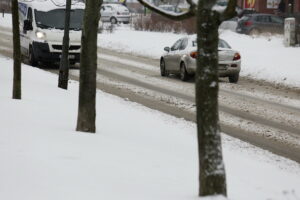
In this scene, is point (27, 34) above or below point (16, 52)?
below

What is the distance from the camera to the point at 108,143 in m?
9.49

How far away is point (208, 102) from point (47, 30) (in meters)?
17.8

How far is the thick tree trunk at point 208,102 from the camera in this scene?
20.6 ft

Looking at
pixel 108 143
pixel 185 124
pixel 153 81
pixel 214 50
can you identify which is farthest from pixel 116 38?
pixel 214 50

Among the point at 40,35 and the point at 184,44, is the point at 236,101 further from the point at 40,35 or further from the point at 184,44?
the point at 40,35

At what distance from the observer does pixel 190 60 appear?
2103 centimetres

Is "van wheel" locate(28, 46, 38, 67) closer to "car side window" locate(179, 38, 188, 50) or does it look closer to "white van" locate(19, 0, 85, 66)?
"white van" locate(19, 0, 85, 66)

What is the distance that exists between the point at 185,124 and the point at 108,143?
3.87 meters

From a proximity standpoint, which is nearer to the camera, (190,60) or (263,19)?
(190,60)

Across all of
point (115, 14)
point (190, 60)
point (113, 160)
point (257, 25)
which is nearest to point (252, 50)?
point (190, 60)

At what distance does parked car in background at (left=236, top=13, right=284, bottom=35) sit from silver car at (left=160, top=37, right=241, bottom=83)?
1795cm

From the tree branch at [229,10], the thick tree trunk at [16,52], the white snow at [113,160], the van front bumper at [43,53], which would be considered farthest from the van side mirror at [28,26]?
the tree branch at [229,10]

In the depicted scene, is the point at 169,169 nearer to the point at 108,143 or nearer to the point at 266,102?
the point at 108,143

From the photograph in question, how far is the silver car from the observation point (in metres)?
20.9
